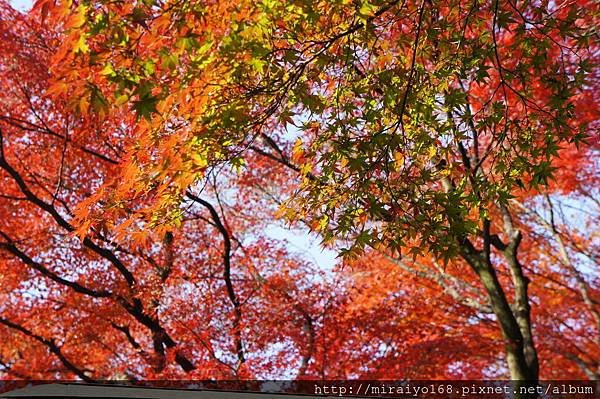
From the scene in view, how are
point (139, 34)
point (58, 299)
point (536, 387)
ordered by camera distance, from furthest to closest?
point (58, 299) → point (536, 387) → point (139, 34)

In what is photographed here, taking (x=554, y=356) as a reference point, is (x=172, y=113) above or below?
below

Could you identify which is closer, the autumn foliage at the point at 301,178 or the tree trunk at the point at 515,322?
the autumn foliage at the point at 301,178

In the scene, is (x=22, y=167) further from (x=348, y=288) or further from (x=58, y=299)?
(x=348, y=288)

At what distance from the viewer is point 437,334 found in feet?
44.8

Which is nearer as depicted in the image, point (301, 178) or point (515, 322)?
point (301, 178)

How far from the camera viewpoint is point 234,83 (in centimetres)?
438

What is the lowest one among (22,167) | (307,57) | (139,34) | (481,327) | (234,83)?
(139,34)

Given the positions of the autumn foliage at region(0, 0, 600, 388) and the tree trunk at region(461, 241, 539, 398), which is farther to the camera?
the tree trunk at region(461, 241, 539, 398)

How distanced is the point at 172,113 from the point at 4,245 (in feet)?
31.1

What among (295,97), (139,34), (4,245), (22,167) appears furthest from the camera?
(22,167)

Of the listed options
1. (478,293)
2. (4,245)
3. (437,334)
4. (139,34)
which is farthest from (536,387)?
(4,245)

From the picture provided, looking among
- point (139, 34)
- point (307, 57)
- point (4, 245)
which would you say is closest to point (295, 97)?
point (307, 57)

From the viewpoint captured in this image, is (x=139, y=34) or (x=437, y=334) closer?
(x=139, y=34)

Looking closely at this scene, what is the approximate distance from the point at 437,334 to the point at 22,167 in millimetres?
10731
